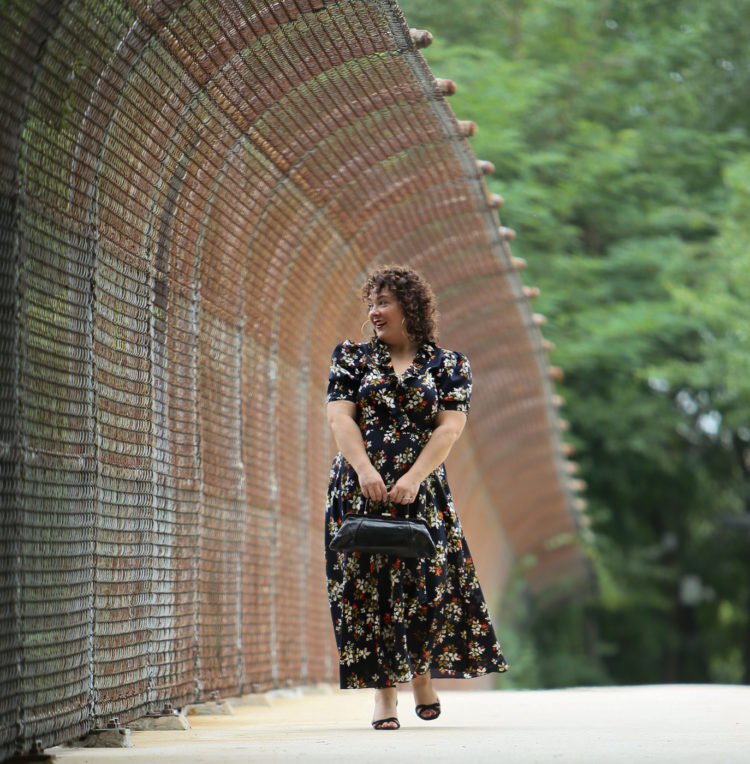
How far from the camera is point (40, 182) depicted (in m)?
4.66

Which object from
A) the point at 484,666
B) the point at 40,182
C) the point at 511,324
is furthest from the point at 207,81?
the point at 511,324

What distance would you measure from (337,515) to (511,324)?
6.57 m

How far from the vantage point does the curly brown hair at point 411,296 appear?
19.6 feet

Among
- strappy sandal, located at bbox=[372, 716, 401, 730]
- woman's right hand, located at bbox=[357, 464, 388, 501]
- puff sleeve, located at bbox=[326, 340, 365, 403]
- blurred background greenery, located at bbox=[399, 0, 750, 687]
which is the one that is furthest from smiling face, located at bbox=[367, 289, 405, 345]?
blurred background greenery, located at bbox=[399, 0, 750, 687]

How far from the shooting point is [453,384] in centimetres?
593

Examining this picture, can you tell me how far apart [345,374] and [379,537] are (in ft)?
2.29

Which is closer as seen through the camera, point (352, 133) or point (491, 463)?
point (352, 133)

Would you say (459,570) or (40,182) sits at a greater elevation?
(40,182)

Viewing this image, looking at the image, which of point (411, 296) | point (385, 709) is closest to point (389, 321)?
point (411, 296)

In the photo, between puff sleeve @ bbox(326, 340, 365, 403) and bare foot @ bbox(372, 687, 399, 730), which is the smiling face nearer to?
puff sleeve @ bbox(326, 340, 365, 403)

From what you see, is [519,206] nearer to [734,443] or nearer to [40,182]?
[734,443]

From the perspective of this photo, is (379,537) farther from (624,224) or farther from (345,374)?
(624,224)

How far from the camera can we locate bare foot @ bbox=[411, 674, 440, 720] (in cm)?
602

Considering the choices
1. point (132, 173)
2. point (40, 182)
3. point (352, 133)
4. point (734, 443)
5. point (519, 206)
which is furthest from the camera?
point (734, 443)
